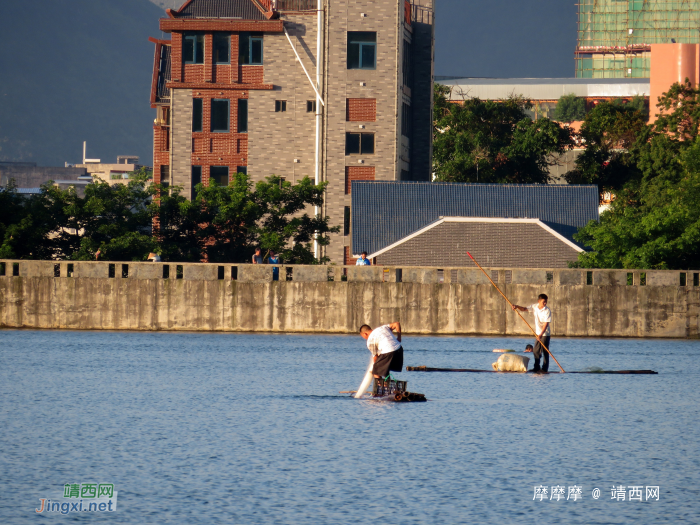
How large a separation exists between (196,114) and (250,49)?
447 cm

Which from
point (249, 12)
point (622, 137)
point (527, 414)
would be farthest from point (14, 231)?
point (622, 137)

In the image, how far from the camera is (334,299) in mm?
41594

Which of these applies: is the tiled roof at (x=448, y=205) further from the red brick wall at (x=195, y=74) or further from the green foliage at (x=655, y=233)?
the red brick wall at (x=195, y=74)

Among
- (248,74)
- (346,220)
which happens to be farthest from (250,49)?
(346,220)

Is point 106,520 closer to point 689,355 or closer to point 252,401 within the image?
point 252,401

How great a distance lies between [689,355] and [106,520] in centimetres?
2699

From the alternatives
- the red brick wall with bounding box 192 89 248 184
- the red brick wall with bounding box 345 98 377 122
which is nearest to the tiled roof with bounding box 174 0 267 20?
the red brick wall with bounding box 192 89 248 184

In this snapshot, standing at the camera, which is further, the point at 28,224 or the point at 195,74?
the point at 195,74

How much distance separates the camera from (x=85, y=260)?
43.5 m

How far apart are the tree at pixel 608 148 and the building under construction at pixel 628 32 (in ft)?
328

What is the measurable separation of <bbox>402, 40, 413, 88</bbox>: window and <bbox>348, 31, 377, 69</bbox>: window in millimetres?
3165

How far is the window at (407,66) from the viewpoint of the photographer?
62.2 meters

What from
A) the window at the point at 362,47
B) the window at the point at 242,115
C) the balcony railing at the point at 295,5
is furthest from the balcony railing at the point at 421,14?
the window at the point at 242,115

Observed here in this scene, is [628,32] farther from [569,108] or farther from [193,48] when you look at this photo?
[193,48]
